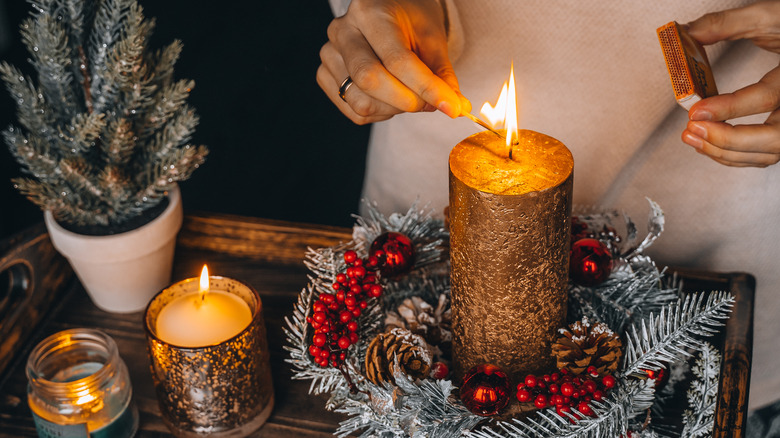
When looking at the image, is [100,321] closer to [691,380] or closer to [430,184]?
[430,184]

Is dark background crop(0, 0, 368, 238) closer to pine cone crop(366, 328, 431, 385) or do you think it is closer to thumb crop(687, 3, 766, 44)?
thumb crop(687, 3, 766, 44)

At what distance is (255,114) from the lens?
1619mm

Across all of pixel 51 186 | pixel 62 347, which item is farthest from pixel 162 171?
pixel 62 347

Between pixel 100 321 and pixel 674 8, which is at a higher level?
pixel 674 8

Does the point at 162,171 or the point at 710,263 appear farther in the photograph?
the point at 710,263

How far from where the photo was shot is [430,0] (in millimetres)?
822

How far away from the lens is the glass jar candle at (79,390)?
623 mm

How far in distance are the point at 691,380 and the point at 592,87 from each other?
0.43 meters

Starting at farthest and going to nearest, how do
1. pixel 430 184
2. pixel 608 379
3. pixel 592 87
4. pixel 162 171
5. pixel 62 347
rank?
1. pixel 430 184
2. pixel 592 87
3. pixel 162 171
4. pixel 62 347
5. pixel 608 379

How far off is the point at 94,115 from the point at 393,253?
366 mm

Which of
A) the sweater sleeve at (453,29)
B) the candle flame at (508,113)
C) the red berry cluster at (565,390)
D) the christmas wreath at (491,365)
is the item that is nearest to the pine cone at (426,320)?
the christmas wreath at (491,365)

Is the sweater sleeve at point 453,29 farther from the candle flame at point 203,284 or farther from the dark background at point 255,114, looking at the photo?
the dark background at point 255,114

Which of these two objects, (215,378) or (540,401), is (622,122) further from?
(215,378)

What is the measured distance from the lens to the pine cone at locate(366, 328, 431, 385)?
1.97 ft
